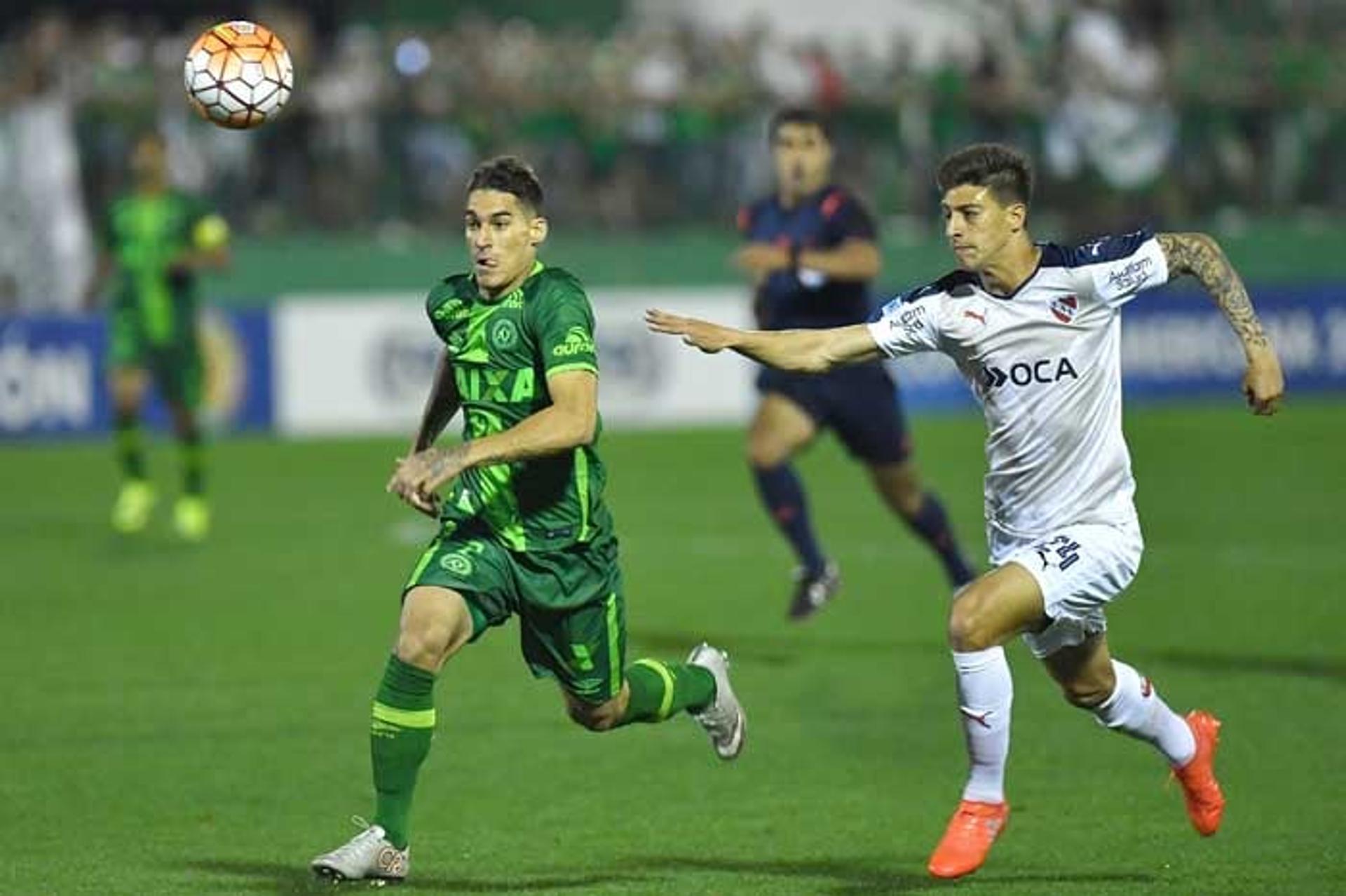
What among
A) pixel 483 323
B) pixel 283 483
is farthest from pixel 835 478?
pixel 483 323

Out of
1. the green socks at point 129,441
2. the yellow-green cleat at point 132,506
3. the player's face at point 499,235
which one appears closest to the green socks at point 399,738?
the player's face at point 499,235

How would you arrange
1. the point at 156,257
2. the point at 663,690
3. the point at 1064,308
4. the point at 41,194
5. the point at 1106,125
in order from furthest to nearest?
the point at 1106,125, the point at 41,194, the point at 156,257, the point at 663,690, the point at 1064,308

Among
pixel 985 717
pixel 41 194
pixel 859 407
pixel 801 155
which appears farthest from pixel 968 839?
pixel 41 194

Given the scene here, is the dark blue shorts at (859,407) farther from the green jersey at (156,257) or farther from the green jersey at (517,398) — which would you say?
the green jersey at (156,257)

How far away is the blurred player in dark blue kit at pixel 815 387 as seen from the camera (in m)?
12.9

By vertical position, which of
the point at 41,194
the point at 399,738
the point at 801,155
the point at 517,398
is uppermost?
the point at 801,155

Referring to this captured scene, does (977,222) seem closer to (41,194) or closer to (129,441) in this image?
(129,441)

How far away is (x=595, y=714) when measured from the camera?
8.34 metres

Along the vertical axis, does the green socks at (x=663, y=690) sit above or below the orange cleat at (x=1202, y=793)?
above

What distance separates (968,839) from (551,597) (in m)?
1.48

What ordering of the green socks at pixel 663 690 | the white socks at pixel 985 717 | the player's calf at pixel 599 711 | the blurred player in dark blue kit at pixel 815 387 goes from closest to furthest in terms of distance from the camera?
the white socks at pixel 985 717, the player's calf at pixel 599 711, the green socks at pixel 663 690, the blurred player in dark blue kit at pixel 815 387

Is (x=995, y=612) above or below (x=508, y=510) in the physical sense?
below

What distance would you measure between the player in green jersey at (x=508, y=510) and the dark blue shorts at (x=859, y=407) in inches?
197

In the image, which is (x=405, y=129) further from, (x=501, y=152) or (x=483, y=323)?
(x=483, y=323)
